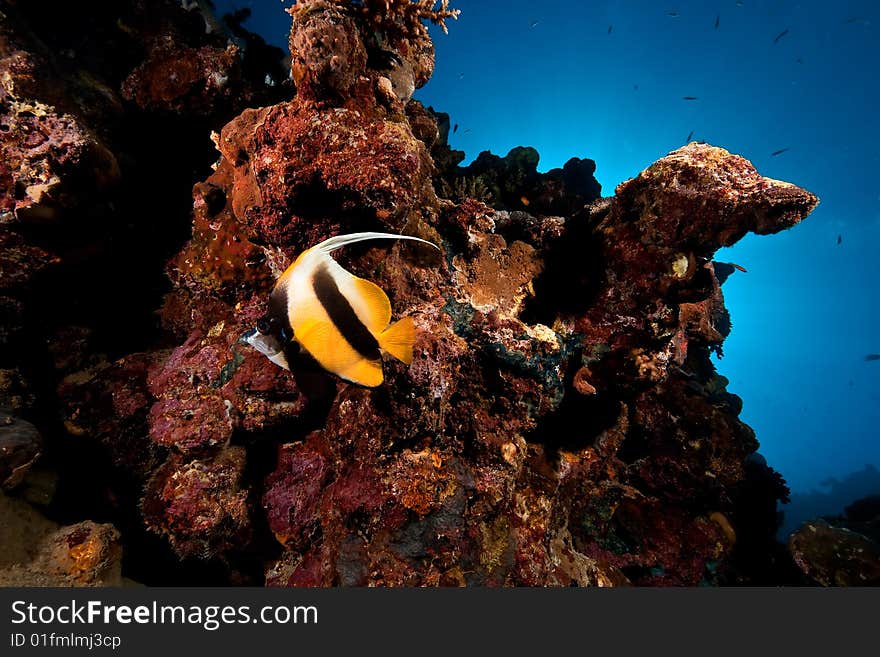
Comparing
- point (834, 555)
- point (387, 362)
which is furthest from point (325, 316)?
point (834, 555)

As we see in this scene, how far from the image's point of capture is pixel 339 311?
50.6 inches

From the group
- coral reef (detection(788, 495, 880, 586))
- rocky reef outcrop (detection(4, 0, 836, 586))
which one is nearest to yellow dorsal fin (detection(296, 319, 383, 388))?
rocky reef outcrop (detection(4, 0, 836, 586))

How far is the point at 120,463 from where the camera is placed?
10.2 feet

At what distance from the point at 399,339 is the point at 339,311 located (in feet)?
0.80

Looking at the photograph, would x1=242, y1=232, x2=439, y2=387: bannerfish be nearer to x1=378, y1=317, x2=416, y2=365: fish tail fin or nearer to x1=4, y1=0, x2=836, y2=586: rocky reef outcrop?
x1=378, y1=317, x2=416, y2=365: fish tail fin

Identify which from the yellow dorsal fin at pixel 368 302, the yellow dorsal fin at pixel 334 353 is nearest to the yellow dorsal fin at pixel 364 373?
the yellow dorsal fin at pixel 334 353

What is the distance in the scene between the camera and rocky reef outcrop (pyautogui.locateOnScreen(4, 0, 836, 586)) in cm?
237

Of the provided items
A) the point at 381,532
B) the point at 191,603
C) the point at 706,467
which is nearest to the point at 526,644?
the point at 381,532

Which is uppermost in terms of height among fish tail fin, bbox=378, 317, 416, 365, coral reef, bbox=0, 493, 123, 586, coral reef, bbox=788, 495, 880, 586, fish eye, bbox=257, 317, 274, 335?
fish eye, bbox=257, 317, 274, 335

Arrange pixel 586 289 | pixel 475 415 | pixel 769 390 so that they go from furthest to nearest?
pixel 769 390, pixel 586 289, pixel 475 415

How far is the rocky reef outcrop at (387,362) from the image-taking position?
7.79 ft

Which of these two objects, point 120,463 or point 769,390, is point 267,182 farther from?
point 769,390

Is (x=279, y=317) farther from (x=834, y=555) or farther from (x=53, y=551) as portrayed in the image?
(x=834, y=555)

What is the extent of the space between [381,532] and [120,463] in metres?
2.37
